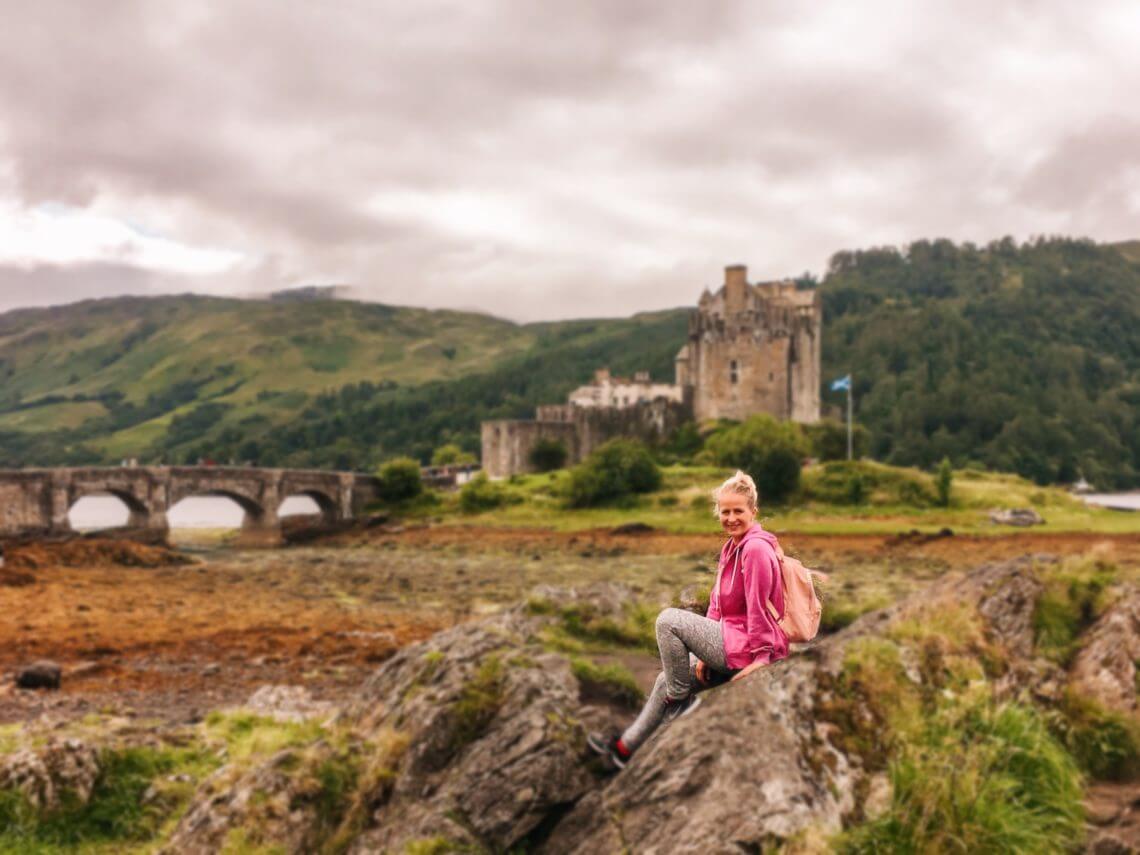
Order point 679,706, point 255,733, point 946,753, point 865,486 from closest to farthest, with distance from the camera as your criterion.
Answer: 1. point 679,706
2. point 946,753
3. point 255,733
4. point 865,486

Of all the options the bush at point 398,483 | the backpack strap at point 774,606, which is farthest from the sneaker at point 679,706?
the bush at point 398,483

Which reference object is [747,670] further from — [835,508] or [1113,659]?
[835,508]

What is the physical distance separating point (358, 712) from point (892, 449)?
107 m

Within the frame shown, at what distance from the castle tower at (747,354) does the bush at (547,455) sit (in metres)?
11.9

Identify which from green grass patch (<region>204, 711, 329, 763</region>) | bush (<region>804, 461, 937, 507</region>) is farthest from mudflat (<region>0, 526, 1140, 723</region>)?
bush (<region>804, 461, 937, 507</region>)

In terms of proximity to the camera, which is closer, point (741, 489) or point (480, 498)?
point (741, 489)

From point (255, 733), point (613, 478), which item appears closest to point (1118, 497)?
point (613, 478)

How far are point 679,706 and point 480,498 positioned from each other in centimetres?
6378

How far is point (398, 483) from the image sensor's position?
→ 75500 millimetres

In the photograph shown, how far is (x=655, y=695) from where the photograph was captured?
474cm

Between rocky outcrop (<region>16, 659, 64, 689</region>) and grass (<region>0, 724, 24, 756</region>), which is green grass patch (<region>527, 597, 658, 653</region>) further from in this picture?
rocky outcrop (<region>16, 659, 64, 689</region>)

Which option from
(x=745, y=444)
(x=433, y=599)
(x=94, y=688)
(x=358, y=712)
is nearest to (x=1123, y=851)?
(x=358, y=712)

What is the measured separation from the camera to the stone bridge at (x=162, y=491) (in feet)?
196

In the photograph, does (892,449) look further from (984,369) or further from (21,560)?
(21,560)
